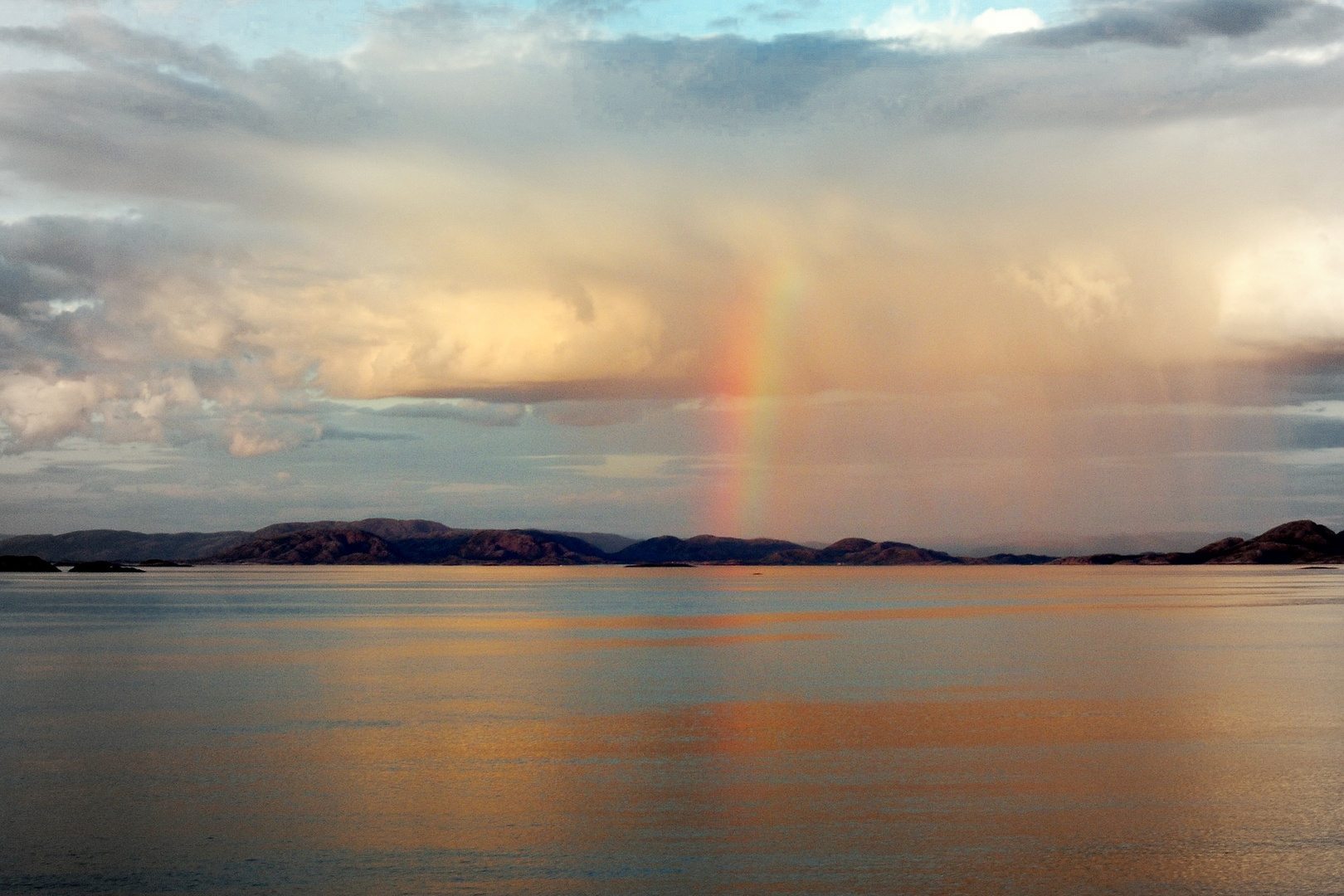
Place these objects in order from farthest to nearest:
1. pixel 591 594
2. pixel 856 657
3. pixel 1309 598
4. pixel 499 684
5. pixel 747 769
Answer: pixel 591 594, pixel 1309 598, pixel 856 657, pixel 499 684, pixel 747 769

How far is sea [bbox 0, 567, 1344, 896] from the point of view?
18438 millimetres

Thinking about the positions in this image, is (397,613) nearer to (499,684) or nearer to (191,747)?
(499,684)

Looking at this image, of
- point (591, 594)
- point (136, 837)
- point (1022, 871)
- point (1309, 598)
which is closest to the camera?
point (1022, 871)

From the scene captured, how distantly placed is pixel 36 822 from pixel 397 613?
7694 cm

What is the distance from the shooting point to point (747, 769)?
26.3 m

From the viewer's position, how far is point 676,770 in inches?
1035

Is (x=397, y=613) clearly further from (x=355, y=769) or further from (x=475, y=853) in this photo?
(x=475, y=853)

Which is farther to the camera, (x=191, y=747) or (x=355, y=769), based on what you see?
(x=191, y=747)

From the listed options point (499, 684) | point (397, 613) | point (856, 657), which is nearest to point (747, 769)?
point (499, 684)

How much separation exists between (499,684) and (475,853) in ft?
79.2

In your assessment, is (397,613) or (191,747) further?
(397,613)

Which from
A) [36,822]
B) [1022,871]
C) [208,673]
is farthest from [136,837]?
[208,673]

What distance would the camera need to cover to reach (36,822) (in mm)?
21562

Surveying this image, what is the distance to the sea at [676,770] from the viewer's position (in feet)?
60.5
